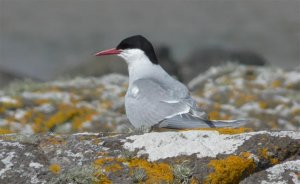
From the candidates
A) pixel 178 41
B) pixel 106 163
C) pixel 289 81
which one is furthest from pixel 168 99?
pixel 178 41

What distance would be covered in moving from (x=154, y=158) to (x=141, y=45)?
11.0ft

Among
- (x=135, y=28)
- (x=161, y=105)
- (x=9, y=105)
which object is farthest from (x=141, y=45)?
(x=135, y=28)

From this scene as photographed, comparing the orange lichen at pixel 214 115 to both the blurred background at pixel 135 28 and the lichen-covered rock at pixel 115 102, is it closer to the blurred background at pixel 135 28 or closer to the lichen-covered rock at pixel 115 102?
the lichen-covered rock at pixel 115 102

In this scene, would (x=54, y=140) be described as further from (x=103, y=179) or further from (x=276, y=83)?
(x=276, y=83)

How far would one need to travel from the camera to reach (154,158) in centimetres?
647

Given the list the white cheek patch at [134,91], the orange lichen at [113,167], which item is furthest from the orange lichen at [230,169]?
the white cheek patch at [134,91]

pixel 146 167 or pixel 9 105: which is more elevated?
pixel 9 105

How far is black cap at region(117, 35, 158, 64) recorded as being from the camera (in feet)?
31.3

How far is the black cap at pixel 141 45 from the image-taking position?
955 cm

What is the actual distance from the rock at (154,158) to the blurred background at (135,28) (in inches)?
780

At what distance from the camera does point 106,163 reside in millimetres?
6352

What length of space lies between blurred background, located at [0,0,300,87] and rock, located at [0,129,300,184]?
65.0 ft

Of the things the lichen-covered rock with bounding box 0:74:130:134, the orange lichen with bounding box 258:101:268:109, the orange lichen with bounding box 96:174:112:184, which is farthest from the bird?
the orange lichen with bounding box 258:101:268:109

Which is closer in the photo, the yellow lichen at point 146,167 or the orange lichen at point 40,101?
the yellow lichen at point 146,167
